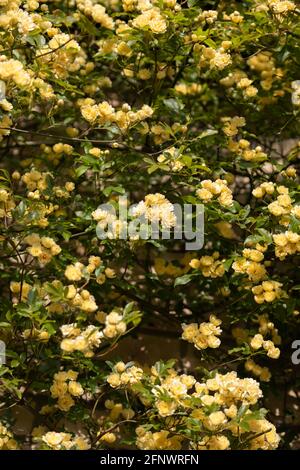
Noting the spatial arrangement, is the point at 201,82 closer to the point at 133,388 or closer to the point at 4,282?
the point at 4,282

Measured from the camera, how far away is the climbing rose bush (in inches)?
73.1

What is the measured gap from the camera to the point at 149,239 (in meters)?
2.13

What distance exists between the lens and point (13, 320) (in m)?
2.01

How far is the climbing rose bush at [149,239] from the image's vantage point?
186 centimetres

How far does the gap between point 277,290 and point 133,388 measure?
503 mm

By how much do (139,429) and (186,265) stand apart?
2.58ft

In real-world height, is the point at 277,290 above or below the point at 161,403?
above

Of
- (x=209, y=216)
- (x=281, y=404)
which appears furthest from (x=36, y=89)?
(x=281, y=404)
